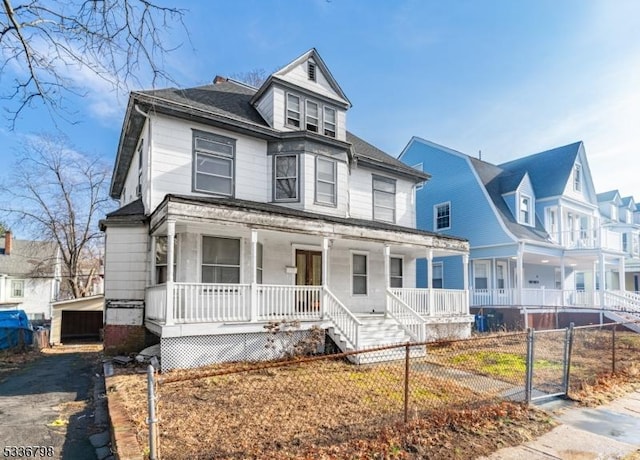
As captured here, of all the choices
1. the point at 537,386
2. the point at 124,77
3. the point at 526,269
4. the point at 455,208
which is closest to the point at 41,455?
the point at 124,77

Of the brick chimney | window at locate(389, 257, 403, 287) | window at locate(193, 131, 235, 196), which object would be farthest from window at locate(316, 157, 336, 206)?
the brick chimney

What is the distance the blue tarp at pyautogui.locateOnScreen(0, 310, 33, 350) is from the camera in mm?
14430

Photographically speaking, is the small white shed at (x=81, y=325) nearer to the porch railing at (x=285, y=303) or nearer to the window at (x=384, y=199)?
the porch railing at (x=285, y=303)

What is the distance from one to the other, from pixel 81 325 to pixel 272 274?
14.8 metres

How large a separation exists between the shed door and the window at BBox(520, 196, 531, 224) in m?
23.4

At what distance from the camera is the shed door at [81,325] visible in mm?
20750

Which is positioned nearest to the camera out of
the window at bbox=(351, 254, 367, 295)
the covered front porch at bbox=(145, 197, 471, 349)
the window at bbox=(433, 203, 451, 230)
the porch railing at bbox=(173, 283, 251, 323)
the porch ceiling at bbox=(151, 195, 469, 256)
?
the porch railing at bbox=(173, 283, 251, 323)

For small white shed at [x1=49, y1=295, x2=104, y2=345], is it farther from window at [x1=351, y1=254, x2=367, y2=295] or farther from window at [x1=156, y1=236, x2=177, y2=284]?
window at [x1=351, y1=254, x2=367, y2=295]

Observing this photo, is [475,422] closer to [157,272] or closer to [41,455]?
[41,455]

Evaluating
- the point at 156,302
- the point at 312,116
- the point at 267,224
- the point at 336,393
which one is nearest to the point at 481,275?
the point at 312,116

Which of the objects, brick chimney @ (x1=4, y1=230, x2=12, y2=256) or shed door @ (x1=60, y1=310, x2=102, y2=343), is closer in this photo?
shed door @ (x1=60, y1=310, x2=102, y2=343)

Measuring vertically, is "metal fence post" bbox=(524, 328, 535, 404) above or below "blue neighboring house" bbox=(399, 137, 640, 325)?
below

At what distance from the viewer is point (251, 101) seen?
14.3 meters

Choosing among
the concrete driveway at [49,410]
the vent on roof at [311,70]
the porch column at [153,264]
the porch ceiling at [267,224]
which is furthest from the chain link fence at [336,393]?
the vent on roof at [311,70]
